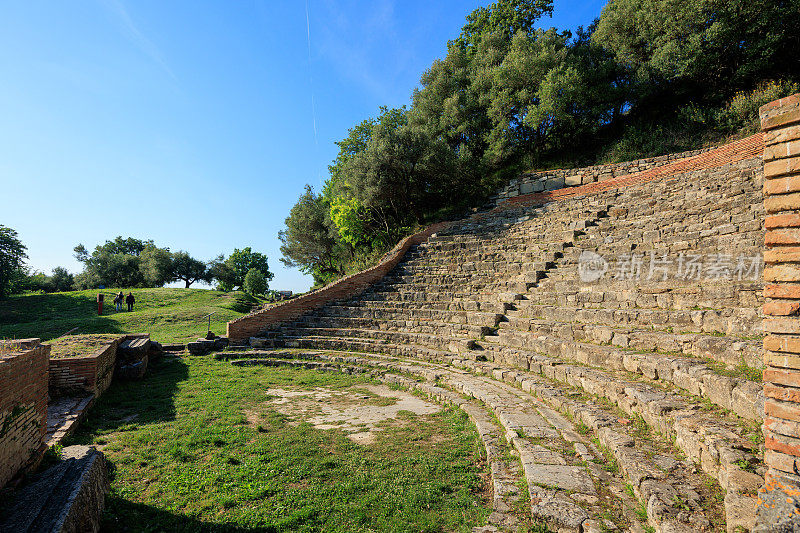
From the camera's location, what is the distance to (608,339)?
607 cm

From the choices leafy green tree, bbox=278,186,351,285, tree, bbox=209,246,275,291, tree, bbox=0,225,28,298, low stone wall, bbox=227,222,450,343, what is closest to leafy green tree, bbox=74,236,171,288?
tree, bbox=209,246,275,291

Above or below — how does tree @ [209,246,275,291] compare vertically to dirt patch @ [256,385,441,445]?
above

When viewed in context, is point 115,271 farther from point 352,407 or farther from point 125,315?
point 352,407

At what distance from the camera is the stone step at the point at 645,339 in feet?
13.2

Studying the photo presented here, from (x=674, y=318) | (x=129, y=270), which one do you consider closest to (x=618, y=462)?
(x=674, y=318)

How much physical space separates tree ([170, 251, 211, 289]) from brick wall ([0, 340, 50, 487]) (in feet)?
147

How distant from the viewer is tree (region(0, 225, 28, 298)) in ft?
76.0

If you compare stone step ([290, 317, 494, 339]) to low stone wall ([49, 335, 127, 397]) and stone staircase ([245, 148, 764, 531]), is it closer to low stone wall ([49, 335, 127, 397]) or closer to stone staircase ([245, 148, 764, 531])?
stone staircase ([245, 148, 764, 531])

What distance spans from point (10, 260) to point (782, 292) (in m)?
35.8

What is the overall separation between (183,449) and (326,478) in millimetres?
2086

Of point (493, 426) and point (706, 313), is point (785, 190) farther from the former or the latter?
point (493, 426)

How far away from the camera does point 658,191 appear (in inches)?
456

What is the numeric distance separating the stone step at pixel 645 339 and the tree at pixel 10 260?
31774 mm

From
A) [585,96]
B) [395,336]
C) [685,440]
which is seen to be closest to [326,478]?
[685,440]
